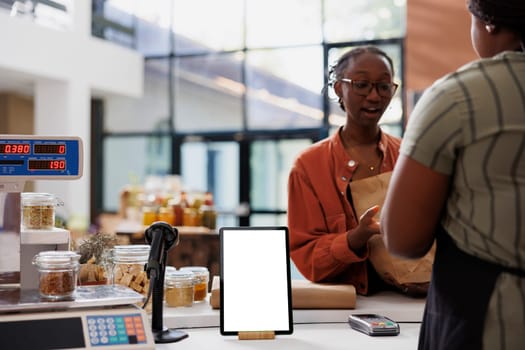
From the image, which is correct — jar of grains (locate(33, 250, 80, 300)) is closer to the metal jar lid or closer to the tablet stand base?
the metal jar lid

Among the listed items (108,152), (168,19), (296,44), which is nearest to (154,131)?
(108,152)

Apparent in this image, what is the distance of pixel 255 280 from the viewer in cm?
161

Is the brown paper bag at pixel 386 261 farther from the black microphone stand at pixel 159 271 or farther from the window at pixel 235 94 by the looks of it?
the window at pixel 235 94

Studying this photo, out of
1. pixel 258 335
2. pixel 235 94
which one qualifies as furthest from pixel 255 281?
pixel 235 94

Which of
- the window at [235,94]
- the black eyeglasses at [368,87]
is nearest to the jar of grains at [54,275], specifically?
the black eyeglasses at [368,87]

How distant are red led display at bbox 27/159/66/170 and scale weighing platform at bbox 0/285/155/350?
10.9 inches

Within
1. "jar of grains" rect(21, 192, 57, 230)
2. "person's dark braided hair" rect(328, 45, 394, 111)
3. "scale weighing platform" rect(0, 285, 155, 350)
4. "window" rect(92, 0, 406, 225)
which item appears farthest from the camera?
"window" rect(92, 0, 406, 225)

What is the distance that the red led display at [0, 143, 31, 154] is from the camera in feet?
4.66

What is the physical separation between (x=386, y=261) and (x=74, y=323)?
2.98 feet

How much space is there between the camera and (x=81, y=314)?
1.33 m

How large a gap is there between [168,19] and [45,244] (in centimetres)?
731

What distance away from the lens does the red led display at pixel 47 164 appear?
1.44m

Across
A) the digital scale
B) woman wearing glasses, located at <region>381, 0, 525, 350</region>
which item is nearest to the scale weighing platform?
the digital scale

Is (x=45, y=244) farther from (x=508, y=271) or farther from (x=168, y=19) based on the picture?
(x=168, y=19)
